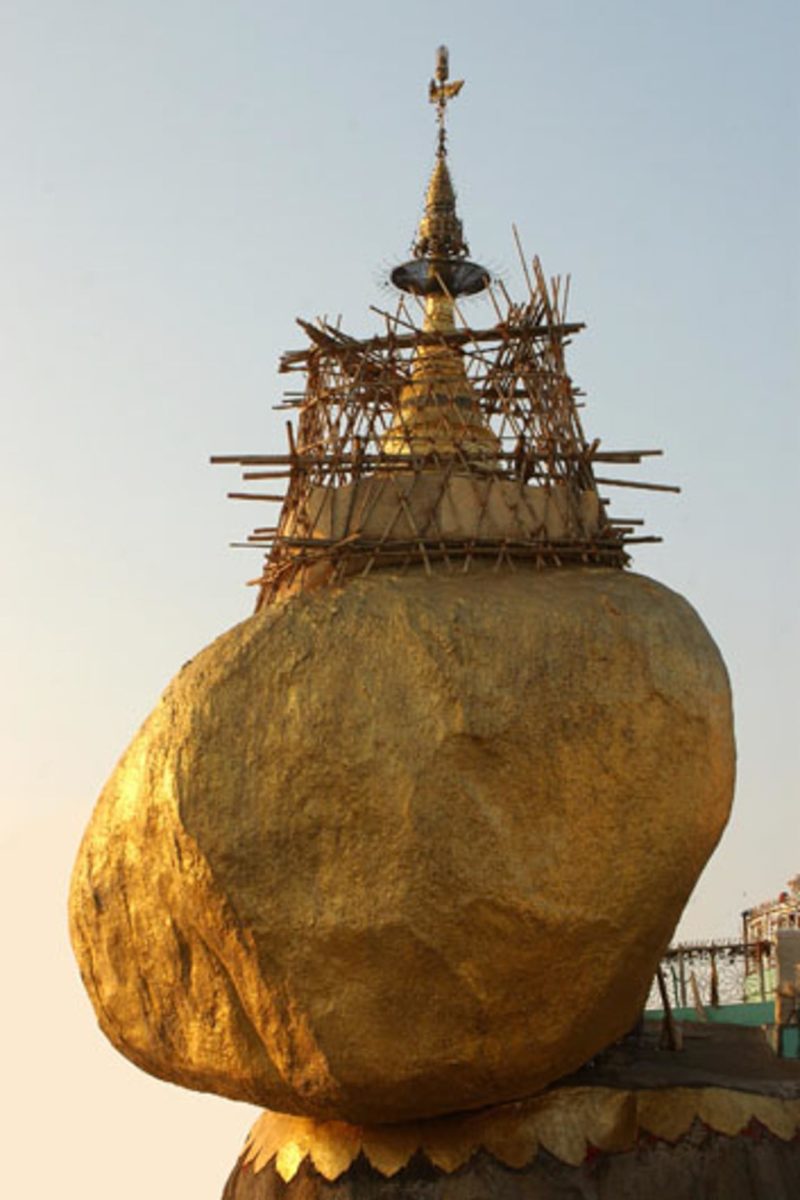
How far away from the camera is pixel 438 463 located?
16.0 m

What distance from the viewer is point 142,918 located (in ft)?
48.2

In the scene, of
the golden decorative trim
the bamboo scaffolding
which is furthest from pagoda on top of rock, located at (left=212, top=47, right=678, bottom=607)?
the golden decorative trim

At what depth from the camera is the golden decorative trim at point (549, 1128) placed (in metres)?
14.2

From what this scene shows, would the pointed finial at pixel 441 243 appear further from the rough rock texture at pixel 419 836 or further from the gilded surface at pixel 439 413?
the rough rock texture at pixel 419 836

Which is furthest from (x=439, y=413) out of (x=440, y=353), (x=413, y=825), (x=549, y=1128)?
(x=549, y=1128)

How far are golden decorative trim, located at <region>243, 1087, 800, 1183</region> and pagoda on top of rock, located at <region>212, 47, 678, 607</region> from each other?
5241mm

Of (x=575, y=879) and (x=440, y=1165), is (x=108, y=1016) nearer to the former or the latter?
(x=440, y=1165)

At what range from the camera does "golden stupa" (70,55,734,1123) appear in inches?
528

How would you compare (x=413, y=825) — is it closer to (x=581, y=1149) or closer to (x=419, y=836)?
(x=419, y=836)

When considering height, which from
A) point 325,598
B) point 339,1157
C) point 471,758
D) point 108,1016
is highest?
point 325,598

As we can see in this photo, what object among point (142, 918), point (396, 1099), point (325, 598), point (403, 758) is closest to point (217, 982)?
point (142, 918)

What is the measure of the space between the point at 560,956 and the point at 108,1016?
192 inches

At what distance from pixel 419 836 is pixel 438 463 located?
174 inches

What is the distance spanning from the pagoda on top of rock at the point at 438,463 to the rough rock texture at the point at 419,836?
84 centimetres
